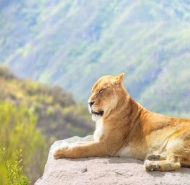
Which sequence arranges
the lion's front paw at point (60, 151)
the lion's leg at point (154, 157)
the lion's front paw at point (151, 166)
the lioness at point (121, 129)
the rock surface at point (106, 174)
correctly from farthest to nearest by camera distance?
the lion's front paw at point (60, 151)
the lioness at point (121, 129)
the lion's leg at point (154, 157)
the lion's front paw at point (151, 166)
the rock surface at point (106, 174)

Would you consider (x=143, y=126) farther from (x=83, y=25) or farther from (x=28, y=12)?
(x=28, y=12)

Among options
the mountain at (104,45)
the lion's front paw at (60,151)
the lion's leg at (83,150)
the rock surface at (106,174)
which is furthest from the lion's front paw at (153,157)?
the mountain at (104,45)

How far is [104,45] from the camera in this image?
45.2m

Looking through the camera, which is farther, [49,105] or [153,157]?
[49,105]

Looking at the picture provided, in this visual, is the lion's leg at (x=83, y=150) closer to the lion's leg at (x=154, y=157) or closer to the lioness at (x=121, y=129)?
the lioness at (x=121, y=129)

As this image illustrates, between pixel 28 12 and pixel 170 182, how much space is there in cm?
4706

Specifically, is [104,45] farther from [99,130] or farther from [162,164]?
[162,164]

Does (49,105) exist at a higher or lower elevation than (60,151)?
higher

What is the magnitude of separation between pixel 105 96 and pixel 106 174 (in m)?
0.88

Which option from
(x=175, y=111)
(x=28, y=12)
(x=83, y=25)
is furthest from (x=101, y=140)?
(x=28, y=12)

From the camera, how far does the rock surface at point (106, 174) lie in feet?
14.0

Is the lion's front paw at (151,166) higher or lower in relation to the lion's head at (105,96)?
lower

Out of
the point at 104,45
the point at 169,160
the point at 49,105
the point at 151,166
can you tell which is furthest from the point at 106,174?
the point at 104,45

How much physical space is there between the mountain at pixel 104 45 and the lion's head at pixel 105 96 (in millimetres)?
22886
